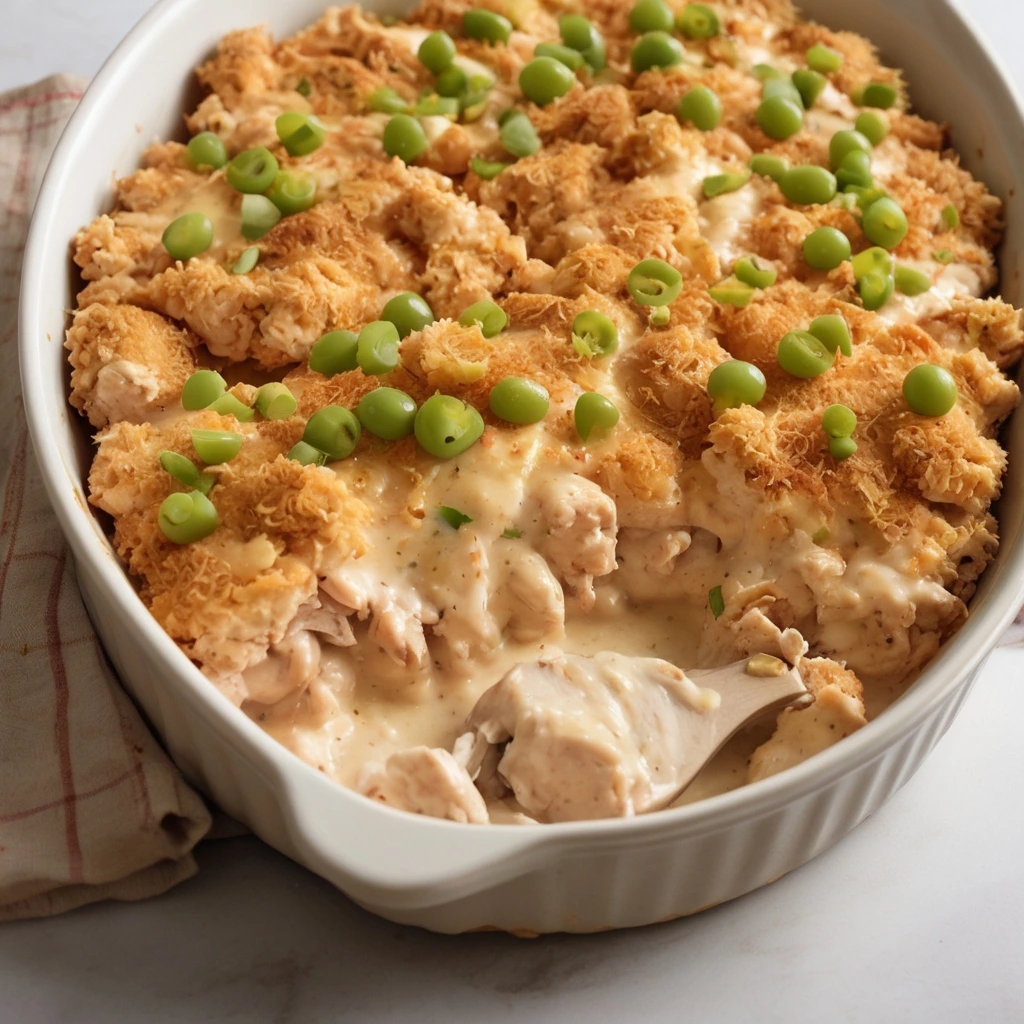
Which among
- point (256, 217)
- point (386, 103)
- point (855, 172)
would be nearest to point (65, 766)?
point (256, 217)

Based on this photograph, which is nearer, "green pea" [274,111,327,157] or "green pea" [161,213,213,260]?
"green pea" [161,213,213,260]

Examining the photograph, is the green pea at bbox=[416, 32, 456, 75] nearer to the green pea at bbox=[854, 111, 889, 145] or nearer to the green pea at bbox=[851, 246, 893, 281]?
the green pea at bbox=[854, 111, 889, 145]

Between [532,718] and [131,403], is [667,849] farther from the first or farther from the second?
[131,403]

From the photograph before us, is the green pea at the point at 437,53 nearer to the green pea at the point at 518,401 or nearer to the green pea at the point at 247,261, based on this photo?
the green pea at the point at 247,261

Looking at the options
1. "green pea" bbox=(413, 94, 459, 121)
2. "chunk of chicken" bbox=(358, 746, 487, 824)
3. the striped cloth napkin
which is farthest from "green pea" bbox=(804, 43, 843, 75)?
"chunk of chicken" bbox=(358, 746, 487, 824)

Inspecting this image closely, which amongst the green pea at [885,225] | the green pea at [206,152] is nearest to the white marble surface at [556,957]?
the green pea at [885,225]

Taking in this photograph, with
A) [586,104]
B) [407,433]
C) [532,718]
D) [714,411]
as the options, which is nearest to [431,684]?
[532,718]

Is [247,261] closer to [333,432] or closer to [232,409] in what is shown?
[232,409]
